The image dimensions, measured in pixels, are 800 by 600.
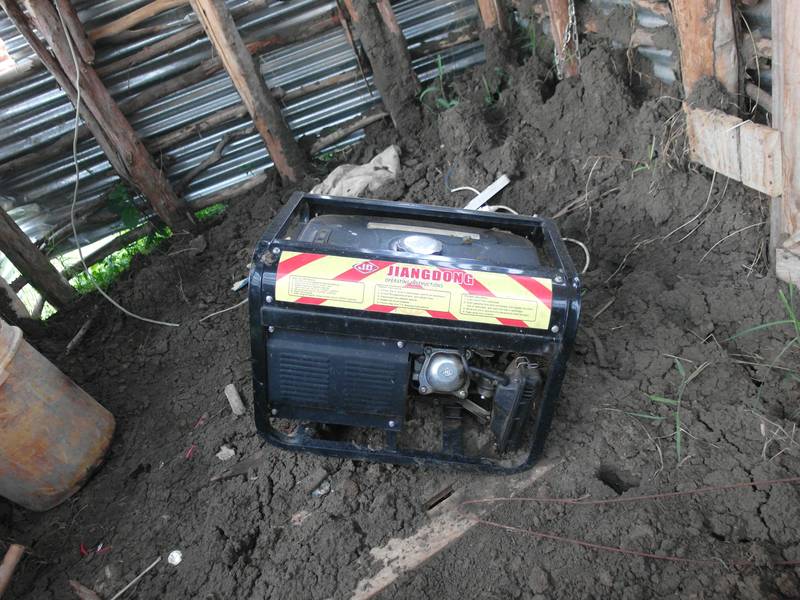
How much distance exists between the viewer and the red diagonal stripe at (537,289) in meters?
1.84

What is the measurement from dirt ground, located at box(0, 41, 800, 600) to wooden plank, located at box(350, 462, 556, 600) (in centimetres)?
3

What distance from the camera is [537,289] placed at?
185 centimetres

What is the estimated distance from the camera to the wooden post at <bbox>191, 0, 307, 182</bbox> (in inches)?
136

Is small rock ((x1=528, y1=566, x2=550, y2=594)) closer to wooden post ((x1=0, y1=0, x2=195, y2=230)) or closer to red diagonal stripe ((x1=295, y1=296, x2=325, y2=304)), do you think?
red diagonal stripe ((x1=295, y1=296, x2=325, y2=304))

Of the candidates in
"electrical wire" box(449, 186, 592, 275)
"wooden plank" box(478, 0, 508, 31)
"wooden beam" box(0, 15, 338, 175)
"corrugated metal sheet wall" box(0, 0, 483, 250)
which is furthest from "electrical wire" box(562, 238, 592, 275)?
"wooden beam" box(0, 15, 338, 175)

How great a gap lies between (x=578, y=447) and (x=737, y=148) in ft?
4.19

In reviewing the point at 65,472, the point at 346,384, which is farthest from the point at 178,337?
the point at 346,384

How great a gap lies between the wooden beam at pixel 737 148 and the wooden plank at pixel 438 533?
4.29 feet

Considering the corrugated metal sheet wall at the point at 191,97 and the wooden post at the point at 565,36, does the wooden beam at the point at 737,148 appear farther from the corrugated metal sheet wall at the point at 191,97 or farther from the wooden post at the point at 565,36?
the corrugated metal sheet wall at the point at 191,97

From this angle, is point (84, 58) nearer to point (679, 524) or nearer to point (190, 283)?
point (190, 283)

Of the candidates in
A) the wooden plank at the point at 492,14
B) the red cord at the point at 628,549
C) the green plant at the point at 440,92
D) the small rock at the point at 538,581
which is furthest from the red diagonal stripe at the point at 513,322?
the wooden plank at the point at 492,14

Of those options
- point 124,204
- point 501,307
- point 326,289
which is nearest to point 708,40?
point 501,307

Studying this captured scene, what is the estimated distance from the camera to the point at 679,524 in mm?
1931

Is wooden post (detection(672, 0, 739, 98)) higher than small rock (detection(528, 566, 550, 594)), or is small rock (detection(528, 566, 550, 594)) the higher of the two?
wooden post (detection(672, 0, 739, 98))
